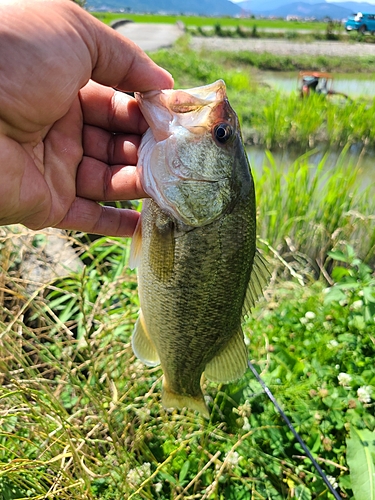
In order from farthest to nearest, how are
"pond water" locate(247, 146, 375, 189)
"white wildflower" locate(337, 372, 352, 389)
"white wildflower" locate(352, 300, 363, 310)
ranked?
"pond water" locate(247, 146, 375, 189) < "white wildflower" locate(352, 300, 363, 310) < "white wildflower" locate(337, 372, 352, 389)

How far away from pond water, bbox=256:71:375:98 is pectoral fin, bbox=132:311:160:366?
14.7m

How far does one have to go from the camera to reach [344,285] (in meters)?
2.59

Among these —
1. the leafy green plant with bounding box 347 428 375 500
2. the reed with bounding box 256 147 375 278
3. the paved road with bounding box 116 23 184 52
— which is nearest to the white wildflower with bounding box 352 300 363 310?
the leafy green plant with bounding box 347 428 375 500

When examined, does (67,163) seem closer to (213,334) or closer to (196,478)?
(213,334)

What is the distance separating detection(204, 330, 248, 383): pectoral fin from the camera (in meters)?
1.93

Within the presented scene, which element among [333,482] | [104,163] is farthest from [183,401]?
[104,163]

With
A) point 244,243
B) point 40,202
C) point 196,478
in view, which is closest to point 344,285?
point 244,243

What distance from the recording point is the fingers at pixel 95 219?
211 centimetres

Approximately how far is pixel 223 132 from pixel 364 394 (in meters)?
1.72

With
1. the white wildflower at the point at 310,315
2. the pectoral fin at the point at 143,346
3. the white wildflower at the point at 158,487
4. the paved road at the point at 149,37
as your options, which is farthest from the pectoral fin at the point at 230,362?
the paved road at the point at 149,37

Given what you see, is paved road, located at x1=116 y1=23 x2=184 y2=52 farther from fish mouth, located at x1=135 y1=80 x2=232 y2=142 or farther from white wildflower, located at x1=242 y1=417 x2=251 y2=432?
white wildflower, located at x1=242 y1=417 x2=251 y2=432

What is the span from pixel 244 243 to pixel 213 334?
458 mm

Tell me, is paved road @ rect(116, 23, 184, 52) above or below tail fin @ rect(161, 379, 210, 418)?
above

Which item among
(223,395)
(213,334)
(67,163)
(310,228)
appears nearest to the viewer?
(213,334)
